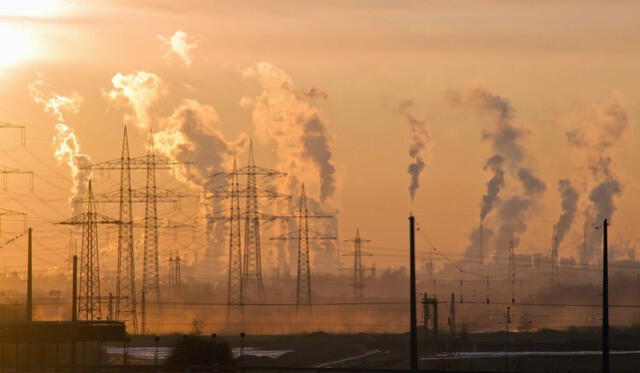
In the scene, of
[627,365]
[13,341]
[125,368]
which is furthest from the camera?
[627,365]

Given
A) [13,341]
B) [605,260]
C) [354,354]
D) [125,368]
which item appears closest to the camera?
[605,260]

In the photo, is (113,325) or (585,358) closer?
(113,325)

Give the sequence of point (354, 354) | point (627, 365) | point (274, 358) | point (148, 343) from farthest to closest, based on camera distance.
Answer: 1. point (148, 343)
2. point (354, 354)
3. point (274, 358)
4. point (627, 365)

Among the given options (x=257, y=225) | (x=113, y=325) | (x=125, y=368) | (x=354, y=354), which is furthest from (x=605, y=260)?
(x=257, y=225)

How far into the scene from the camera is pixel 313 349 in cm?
15275

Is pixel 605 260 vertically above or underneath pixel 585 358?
above

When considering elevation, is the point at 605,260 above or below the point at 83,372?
above

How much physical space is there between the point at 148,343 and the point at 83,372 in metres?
97.4

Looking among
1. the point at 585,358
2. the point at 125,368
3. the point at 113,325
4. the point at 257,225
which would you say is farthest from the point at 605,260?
the point at 257,225

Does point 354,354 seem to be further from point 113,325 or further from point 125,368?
point 125,368

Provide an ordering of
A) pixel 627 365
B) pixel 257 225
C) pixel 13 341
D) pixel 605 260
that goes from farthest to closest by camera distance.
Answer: pixel 257 225, pixel 627 365, pixel 13 341, pixel 605 260

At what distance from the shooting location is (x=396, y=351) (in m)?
149

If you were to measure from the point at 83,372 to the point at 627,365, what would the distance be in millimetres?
55443

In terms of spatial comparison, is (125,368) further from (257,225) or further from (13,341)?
(257,225)
